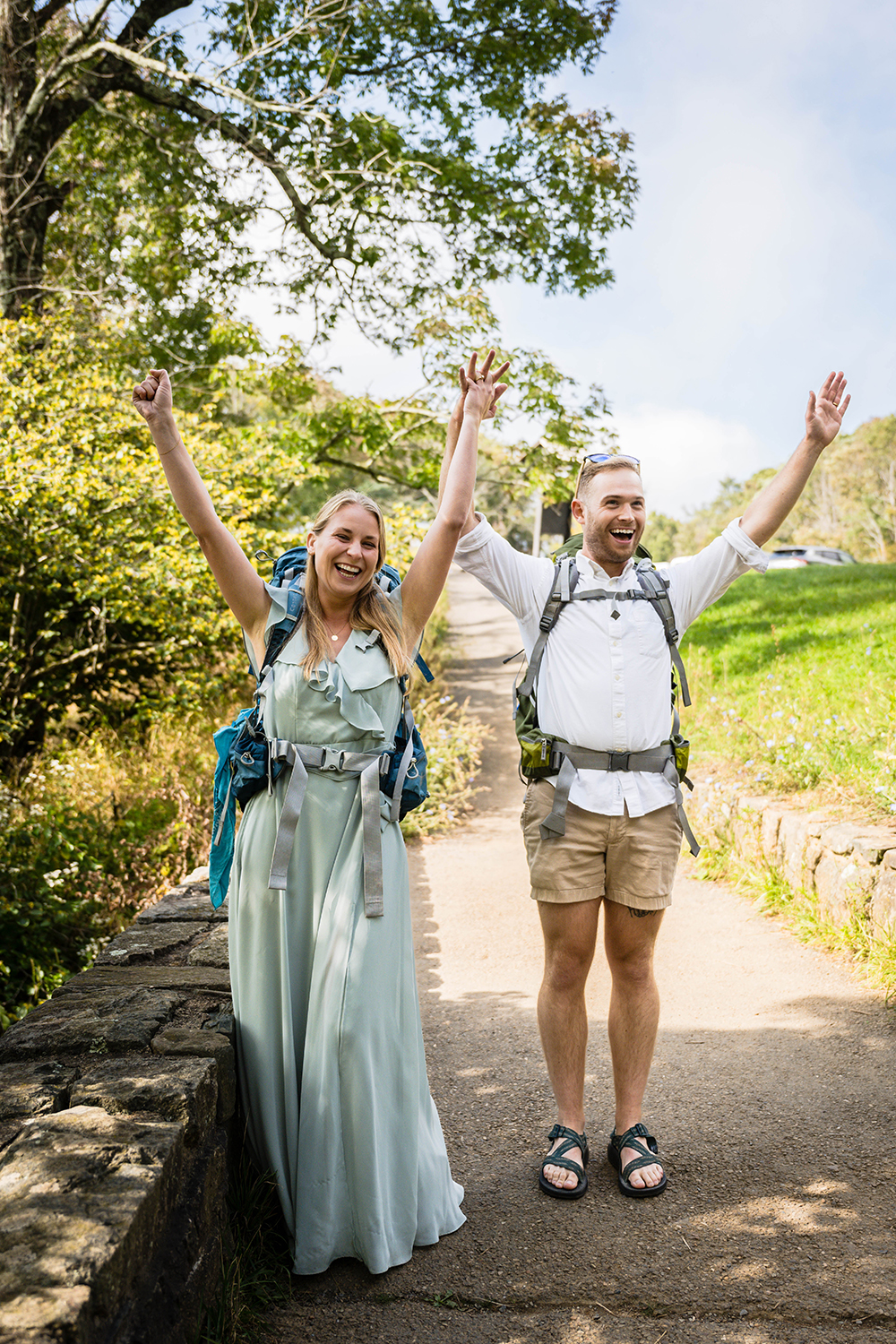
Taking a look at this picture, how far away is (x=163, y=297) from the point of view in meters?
14.6

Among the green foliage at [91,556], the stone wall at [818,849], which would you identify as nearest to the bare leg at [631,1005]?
the stone wall at [818,849]

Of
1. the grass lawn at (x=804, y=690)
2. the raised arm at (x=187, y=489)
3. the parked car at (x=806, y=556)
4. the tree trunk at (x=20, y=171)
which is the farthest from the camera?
the parked car at (x=806, y=556)

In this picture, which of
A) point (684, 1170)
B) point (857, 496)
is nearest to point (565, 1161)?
point (684, 1170)

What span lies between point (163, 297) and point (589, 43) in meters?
6.71

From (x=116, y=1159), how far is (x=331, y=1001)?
623 mm

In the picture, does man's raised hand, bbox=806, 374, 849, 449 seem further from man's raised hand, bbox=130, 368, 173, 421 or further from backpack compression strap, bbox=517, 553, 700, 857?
man's raised hand, bbox=130, 368, 173, 421

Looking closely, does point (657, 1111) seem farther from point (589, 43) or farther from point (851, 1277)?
point (589, 43)

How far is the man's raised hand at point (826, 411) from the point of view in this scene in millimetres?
3074

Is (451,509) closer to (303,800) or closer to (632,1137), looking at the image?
(303,800)

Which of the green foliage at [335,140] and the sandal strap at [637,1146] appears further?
the green foliage at [335,140]

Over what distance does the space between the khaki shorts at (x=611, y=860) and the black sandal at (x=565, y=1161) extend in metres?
0.75

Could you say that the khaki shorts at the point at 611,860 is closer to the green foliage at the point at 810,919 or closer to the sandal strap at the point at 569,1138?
the sandal strap at the point at 569,1138

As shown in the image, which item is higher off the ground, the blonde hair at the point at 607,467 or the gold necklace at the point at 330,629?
the blonde hair at the point at 607,467

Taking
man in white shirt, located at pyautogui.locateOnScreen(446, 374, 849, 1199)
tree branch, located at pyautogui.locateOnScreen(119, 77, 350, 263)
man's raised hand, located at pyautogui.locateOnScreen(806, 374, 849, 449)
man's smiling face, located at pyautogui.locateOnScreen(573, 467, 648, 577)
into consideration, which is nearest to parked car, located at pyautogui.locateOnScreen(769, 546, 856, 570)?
tree branch, located at pyautogui.locateOnScreen(119, 77, 350, 263)
